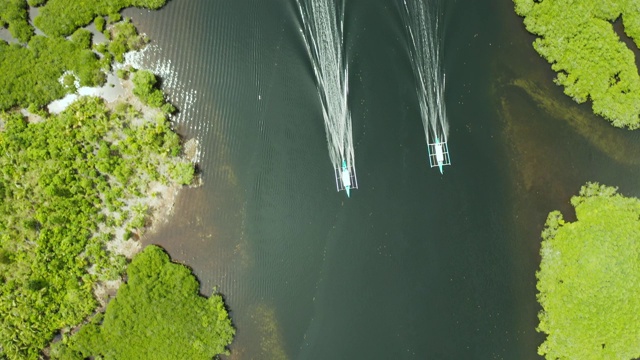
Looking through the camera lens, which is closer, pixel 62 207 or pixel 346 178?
pixel 62 207

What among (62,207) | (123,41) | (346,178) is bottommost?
(62,207)

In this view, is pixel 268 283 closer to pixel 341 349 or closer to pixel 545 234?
pixel 341 349

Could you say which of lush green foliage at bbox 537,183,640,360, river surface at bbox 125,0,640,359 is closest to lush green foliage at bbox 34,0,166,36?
river surface at bbox 125,0,640,359

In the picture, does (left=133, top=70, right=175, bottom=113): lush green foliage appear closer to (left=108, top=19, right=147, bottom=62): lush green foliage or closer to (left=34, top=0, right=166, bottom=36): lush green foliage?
(left=108, top=19, right=147, bottom=62): lush green foliage

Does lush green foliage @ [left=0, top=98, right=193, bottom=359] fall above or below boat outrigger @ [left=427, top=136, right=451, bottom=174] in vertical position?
below

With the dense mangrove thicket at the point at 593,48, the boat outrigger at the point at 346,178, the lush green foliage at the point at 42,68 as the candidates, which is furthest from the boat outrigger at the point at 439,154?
the lush green foliage at the point at 42,68

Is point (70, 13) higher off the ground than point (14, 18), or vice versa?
point (70, 13)

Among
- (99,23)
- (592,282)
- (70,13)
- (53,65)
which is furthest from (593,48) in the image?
(53,65)

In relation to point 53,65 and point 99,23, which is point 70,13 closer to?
point 99,23
